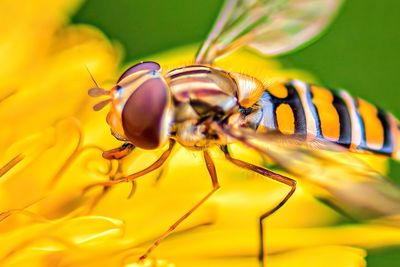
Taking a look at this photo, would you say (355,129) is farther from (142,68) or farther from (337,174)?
(142,68)

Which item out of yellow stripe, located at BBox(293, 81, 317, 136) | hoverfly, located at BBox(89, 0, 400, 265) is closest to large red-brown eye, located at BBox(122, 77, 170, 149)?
hoverfly, located at BBox(89, 0, 400, 265)

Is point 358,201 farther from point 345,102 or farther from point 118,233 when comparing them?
point 118,233

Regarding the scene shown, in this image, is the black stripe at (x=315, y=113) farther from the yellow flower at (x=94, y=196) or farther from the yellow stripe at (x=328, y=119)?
the yellow flower at (x=94, y=196)

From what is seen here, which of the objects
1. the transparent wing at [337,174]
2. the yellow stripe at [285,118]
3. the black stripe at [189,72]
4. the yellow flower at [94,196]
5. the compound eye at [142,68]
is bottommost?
the yellow flower at [94,196]

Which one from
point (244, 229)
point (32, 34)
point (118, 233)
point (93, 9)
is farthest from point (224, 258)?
point (93, 9)

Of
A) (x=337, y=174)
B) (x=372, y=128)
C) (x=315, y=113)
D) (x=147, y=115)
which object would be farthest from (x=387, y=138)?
(x=147, y=115)

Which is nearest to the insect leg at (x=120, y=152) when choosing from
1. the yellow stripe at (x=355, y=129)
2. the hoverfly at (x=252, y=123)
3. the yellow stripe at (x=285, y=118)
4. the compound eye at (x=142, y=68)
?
the hoverfly at (x=252, y=123)

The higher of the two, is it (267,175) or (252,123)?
(252,123)
